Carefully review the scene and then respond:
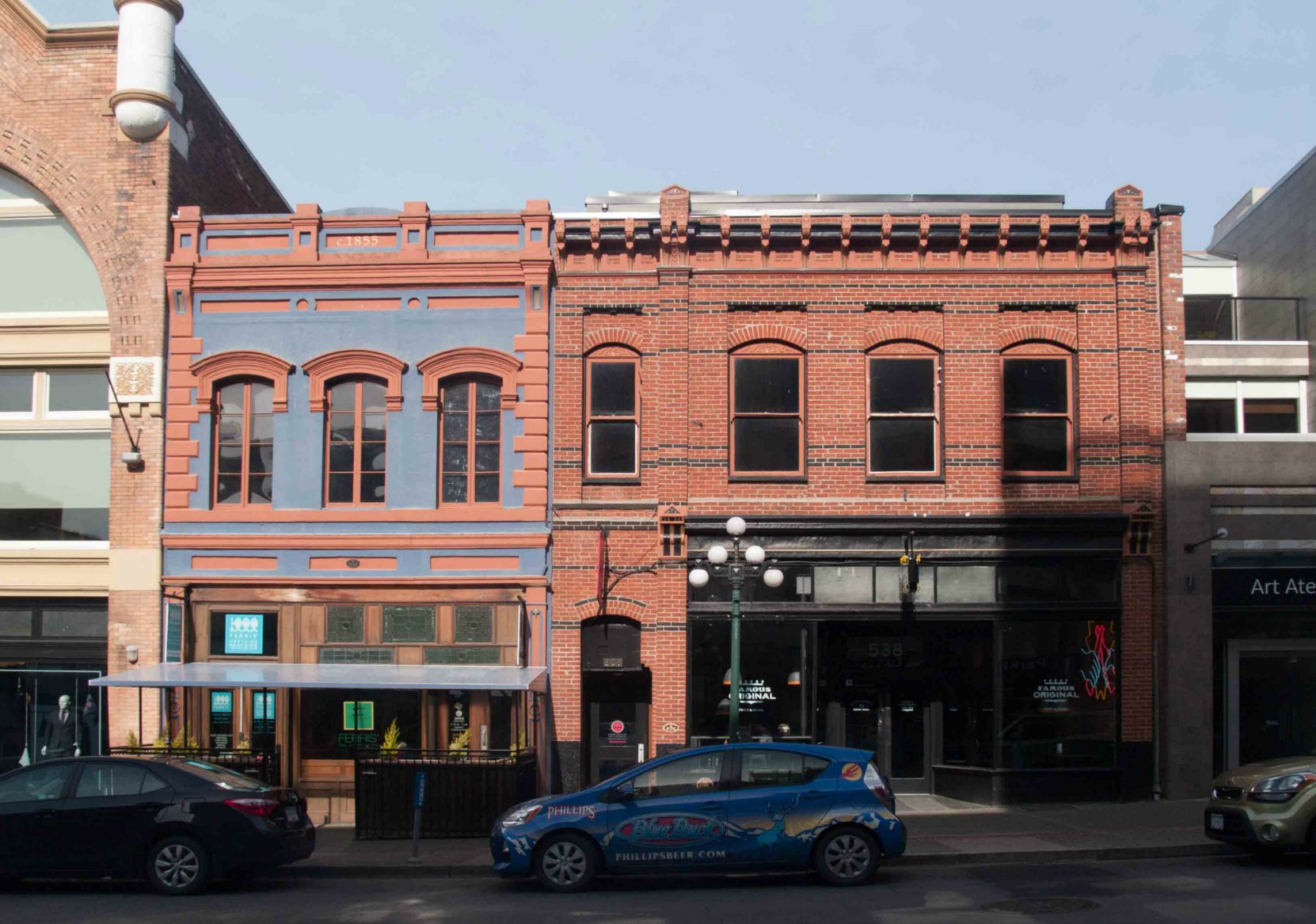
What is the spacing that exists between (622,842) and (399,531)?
25.5ft

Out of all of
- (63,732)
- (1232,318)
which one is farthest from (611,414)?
(1232,318)

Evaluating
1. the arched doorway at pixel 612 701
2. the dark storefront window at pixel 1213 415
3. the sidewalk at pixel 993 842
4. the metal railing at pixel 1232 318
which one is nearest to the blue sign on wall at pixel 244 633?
the sidewalk at pixel 993 842

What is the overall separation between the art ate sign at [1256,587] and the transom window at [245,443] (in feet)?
47.6

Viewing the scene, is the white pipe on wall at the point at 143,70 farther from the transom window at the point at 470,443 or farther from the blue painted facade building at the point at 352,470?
the transom window at the point at 470,443

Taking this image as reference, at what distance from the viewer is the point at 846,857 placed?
13312mm

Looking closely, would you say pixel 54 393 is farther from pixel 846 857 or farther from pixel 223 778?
pixel 846 857

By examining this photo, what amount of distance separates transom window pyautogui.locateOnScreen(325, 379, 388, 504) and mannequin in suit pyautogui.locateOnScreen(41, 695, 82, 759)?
16.9 feet

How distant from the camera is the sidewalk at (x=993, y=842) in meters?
14.9

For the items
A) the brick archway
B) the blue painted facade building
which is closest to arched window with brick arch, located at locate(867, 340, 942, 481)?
the blue painted facade building

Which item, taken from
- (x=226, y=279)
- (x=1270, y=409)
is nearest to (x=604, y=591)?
(x=226, y=279)

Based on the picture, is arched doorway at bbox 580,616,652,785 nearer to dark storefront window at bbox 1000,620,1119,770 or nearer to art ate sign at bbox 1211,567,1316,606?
dark storefront window at bbox 1000,620,1119,770

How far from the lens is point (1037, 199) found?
22.0 m

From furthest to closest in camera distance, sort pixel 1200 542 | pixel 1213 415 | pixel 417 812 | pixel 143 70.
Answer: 1. pixel 1213 415
2. pixel 143 70
3. pixel 1200 542
4. pixel 417 812

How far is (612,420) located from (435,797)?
20.6 ft
